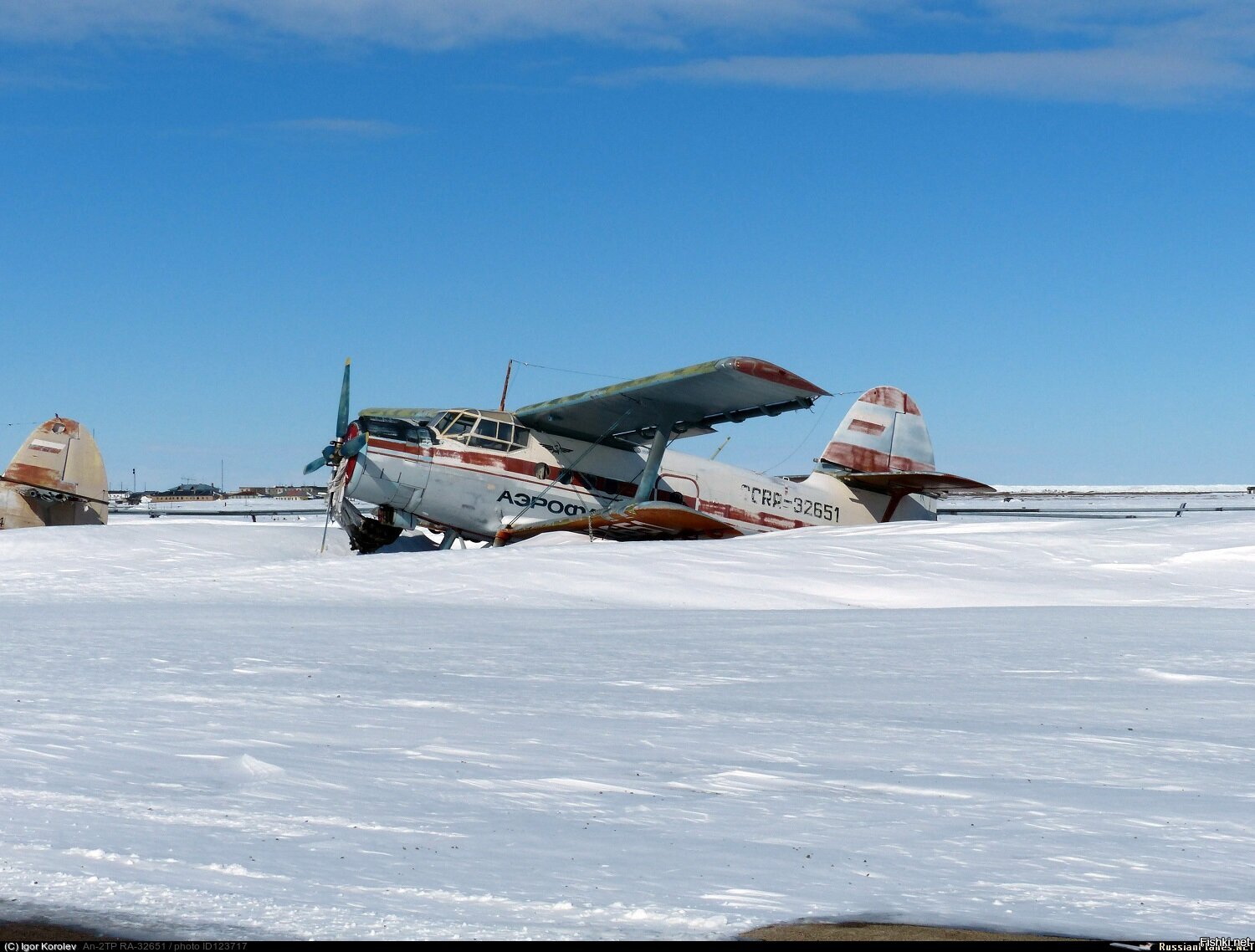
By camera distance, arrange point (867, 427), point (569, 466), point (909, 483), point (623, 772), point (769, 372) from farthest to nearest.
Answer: point (867, 427) → point (909, 483) → point (569, 466) → point (769, 372) → point (623, 772)

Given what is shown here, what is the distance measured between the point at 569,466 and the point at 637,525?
2524 mm

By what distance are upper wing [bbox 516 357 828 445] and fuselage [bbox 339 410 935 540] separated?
42cm

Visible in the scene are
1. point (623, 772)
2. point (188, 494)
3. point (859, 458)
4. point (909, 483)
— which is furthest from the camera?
point (188, 494)

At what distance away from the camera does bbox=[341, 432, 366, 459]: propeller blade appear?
2131 cm

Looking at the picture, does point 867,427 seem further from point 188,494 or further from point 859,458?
point 188,494

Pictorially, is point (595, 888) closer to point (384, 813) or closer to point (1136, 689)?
point (384, 813)

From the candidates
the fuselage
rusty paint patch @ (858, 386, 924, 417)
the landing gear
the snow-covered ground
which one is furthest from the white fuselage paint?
the snow-covered ground

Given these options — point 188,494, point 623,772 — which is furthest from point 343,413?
point 188,494

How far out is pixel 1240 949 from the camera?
10.6ft

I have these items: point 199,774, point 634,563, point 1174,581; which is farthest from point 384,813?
point 1174,581

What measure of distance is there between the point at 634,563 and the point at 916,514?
13200mm

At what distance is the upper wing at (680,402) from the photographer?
19562 mm

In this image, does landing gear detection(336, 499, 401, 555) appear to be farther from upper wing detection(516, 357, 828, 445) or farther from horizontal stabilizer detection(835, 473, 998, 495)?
horizontal stabilizer detection(835, 473, 998, 495)

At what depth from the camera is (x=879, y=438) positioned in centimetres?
2720
